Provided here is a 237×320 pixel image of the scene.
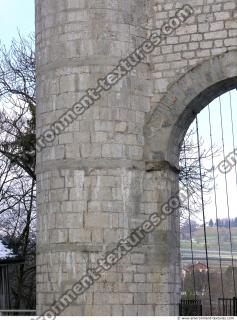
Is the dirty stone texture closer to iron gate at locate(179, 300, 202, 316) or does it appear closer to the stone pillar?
the stone pillar

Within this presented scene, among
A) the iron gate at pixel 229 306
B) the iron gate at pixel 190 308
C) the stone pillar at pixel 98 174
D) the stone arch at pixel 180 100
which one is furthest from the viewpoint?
the iron gate at pixel 190 308

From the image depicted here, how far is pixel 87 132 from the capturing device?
37.4 feet

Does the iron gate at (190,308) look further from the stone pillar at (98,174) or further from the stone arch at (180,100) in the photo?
the stone arch at (180,100)

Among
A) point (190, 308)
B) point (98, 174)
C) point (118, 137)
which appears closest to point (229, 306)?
point (190, 308)

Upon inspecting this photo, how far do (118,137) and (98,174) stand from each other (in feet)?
2.34

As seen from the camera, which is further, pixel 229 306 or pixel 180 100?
pixel 229 306

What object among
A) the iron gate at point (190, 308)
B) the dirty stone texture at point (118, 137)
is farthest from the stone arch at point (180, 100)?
the iron gate at point (190, 308)

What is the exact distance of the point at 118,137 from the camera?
11477 mm

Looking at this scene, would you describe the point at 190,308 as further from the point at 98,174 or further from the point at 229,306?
the point at 98,174

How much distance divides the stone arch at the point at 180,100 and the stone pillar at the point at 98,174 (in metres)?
0.21

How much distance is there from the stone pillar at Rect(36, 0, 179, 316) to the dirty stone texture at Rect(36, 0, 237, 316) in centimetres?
2

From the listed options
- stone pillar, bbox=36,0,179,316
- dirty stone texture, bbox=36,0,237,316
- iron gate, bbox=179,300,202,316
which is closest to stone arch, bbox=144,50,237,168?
dirty stone texture, bbox=36,0,237,316

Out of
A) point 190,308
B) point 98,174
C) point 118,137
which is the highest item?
point 118,137

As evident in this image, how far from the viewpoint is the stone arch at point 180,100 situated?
1148cm
